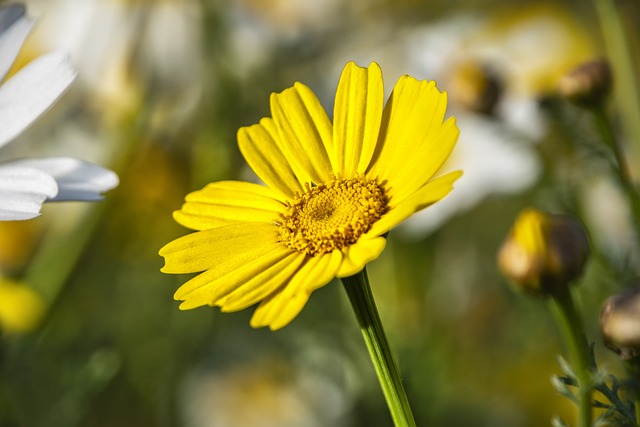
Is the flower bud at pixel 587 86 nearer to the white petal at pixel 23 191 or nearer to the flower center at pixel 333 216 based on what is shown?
the flower center at pixel 333 216

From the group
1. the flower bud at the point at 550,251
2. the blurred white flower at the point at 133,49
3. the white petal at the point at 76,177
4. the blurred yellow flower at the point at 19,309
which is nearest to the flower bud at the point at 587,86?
the flower bud at the point at 550,251

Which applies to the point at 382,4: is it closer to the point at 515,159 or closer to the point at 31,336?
the point at 515,159

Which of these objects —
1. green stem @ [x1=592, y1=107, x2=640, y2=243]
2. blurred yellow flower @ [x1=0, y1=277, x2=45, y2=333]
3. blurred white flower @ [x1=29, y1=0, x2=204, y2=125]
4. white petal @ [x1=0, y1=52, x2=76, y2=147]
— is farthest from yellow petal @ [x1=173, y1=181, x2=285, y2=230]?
blurred white flower @ [x1=29, y1=0, x2=204, y2=125]

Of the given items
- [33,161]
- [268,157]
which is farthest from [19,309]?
[268,157]

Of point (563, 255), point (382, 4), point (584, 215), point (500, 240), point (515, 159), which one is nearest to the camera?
point (563, 255)

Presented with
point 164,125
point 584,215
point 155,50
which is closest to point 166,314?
point 164,125

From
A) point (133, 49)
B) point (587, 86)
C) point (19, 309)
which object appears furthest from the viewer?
point (133, 49)

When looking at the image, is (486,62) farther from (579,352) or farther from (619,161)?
(579,352)
